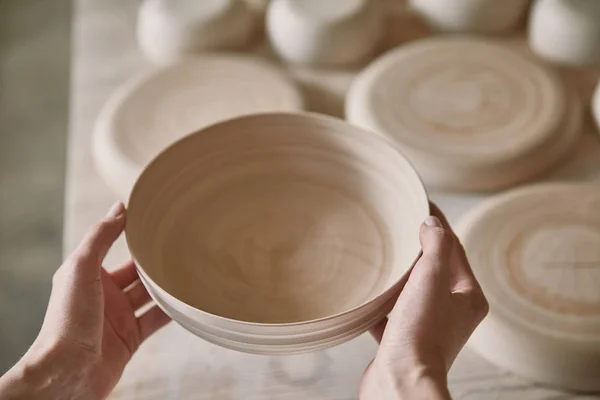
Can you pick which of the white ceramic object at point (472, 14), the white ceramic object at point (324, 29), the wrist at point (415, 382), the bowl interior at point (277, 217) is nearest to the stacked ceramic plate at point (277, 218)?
the bowl interior at point (277, 217)

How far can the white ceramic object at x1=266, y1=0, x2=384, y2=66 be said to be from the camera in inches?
39.9

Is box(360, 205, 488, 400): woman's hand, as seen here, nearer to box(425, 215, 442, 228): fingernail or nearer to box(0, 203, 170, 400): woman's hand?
box(425, 215, 442, 228): fingernail

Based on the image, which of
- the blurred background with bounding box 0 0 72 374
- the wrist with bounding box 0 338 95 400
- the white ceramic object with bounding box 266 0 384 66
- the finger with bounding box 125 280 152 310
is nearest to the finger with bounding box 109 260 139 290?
the finger with bounding box 125 280 152 310

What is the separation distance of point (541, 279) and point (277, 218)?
11.7 inches

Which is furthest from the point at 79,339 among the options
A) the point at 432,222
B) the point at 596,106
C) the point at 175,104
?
the point at 596,106

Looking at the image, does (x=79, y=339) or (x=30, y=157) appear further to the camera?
(x=30, y=157)

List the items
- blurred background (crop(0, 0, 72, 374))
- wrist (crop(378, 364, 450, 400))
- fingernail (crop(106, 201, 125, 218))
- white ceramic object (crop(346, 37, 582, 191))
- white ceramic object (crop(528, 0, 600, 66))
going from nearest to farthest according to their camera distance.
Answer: wrist (crop(378, 364, 450, 400)), fingernail (crop(106, 201, 125, 218)), white ceramic object (crop(346, 37, 582, 191)), white ceramic object (crop(528, 0, 600, 66)), blurred background (crop(0, 0, 72, 374))

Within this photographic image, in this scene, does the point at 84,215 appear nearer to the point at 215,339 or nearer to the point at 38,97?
the point at 215,339

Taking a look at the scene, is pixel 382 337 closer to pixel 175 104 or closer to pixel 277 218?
pixel 277 218

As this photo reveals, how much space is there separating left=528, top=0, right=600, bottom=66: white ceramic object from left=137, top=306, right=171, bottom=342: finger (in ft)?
2.33

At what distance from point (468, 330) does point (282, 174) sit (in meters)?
0.27

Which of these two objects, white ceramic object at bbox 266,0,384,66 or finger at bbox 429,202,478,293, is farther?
white ceramic object at bbox 266,0,384,66

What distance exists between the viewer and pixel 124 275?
71 centimetres

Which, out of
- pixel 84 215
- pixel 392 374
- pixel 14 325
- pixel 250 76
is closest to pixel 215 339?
pixel 392 374
